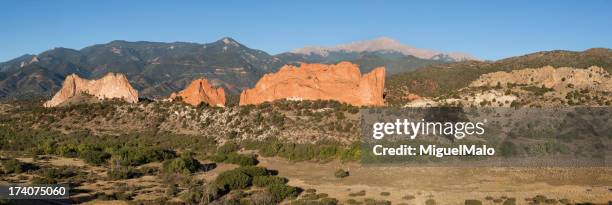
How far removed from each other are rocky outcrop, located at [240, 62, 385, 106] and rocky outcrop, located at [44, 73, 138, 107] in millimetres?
14658

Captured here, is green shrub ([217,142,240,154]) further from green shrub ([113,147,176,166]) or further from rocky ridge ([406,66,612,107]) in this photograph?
rocky ridge ([406,66,612,107])

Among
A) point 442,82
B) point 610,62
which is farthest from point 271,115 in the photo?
point 610,62

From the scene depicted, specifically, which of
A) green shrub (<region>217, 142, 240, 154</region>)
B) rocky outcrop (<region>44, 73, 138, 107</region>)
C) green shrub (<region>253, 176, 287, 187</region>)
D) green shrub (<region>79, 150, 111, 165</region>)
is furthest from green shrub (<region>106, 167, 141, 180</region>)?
rocky outcrop (<region>44, 73, 138, 107</region>)

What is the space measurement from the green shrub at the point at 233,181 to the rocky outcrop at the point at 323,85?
2424 cm

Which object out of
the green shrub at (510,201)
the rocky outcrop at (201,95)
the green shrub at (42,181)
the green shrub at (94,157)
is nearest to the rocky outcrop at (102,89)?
the rocky outcrop at (201,95)

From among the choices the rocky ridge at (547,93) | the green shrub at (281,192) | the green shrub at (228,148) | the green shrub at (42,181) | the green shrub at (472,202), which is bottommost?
the green shrub at (472,202)

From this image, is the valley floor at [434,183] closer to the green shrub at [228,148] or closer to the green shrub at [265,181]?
the green shrub at [265,181]

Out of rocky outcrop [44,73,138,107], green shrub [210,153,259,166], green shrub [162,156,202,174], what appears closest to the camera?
green shrub [162,156,202,174]

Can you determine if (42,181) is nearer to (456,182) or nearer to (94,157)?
(94,157)

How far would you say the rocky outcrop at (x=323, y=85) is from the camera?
5566cm

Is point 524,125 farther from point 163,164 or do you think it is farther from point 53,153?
point 53,153

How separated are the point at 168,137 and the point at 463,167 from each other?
95.5ft

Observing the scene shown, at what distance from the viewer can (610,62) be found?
280 feet

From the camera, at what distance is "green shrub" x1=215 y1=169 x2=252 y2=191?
32000 mm
